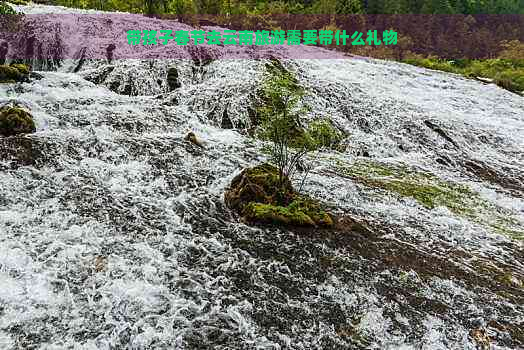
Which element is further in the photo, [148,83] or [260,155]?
[148,83]

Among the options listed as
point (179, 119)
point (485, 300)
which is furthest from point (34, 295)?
point (179, 119)

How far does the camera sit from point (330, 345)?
457 cm

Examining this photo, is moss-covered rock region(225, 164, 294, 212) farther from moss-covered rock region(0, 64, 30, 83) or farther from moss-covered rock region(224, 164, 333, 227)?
moss-covered rock region(0, 64, 30, 83)

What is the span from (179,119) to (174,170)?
9.34 feet

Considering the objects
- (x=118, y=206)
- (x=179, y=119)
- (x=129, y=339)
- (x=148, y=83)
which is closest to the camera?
(x=129, y=339)

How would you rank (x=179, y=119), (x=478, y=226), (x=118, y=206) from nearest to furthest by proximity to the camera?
(x=118, y=206) → (x=478, y=226) → (x=179, y=119)

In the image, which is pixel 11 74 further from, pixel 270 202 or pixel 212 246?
pixel 212 246

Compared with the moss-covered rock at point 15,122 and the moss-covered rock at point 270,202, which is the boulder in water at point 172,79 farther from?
the moss-covered rock at point 270,202

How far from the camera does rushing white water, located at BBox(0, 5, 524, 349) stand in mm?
4613

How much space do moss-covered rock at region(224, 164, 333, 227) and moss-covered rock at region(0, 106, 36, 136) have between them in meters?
4.14

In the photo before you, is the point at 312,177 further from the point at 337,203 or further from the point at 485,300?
the point at 485,300

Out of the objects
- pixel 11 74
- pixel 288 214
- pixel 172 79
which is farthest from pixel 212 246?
pixel 172 79

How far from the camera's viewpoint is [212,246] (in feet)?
19.4

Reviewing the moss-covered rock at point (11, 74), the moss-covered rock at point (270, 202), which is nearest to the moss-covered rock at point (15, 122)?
the moss-covered rock at point (11, 74)
